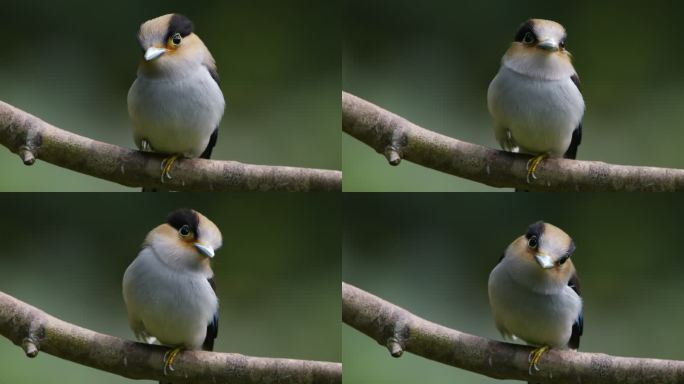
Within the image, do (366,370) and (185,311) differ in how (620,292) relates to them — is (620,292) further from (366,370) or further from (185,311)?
(185,311)

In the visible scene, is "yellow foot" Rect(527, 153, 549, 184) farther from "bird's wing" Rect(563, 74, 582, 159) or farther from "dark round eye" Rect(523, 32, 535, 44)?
"dark round eye" Rect(523, 32, 535, 44)

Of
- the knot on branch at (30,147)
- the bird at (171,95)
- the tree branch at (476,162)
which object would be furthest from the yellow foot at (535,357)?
the knot on branch at (30,147)

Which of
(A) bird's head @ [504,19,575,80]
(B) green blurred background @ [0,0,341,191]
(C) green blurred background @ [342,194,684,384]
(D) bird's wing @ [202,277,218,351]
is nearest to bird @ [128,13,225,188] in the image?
(B) green blurred background @ [0,0,341,191]

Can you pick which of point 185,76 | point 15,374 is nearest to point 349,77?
point 185,76

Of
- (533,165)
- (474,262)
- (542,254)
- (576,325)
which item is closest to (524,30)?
(533,165)

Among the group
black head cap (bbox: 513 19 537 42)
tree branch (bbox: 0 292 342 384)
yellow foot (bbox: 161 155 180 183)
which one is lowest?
tree branch (bbox: 0 292 342 384)

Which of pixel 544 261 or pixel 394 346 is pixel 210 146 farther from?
pixel 544 261

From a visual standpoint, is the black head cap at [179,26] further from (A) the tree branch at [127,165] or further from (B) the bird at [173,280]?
(B) the bird at [173,280]
